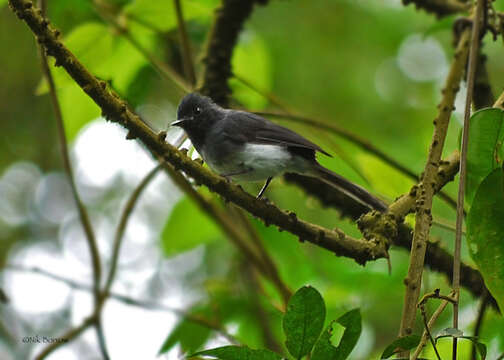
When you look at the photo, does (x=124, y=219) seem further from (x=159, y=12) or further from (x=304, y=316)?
(x=304, y=316)

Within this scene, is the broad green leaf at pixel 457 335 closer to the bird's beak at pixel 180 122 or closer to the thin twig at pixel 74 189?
the thin twig at pixel 74 189

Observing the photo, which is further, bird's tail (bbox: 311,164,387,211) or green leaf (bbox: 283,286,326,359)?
bird's tail (bbox: 311,164,387,211)

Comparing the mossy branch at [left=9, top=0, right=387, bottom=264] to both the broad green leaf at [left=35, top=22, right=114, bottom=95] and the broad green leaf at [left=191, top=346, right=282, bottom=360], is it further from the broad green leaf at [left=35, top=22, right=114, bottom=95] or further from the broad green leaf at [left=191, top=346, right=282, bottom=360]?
the broad green leaf at [left=35, top=22, right=114, bottom=95]

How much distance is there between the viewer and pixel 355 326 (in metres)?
1.44

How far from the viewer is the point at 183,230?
3.31 m

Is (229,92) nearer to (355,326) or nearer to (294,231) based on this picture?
(294,231)

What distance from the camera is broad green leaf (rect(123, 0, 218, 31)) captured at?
112 inches

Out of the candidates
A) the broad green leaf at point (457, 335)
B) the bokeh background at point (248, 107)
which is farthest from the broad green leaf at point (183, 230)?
the broad green leaf at point (457, 335)

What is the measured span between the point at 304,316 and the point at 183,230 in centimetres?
195

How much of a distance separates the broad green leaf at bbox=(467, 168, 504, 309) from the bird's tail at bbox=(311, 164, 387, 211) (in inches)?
31.5

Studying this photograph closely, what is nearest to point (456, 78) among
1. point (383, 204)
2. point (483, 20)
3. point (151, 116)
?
point (483, 20)

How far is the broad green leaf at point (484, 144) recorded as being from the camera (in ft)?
5.20

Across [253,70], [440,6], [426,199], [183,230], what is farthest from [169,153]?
[440,6]

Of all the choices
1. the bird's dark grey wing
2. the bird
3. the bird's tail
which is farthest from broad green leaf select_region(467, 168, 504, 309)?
the bird's dark grey wing
